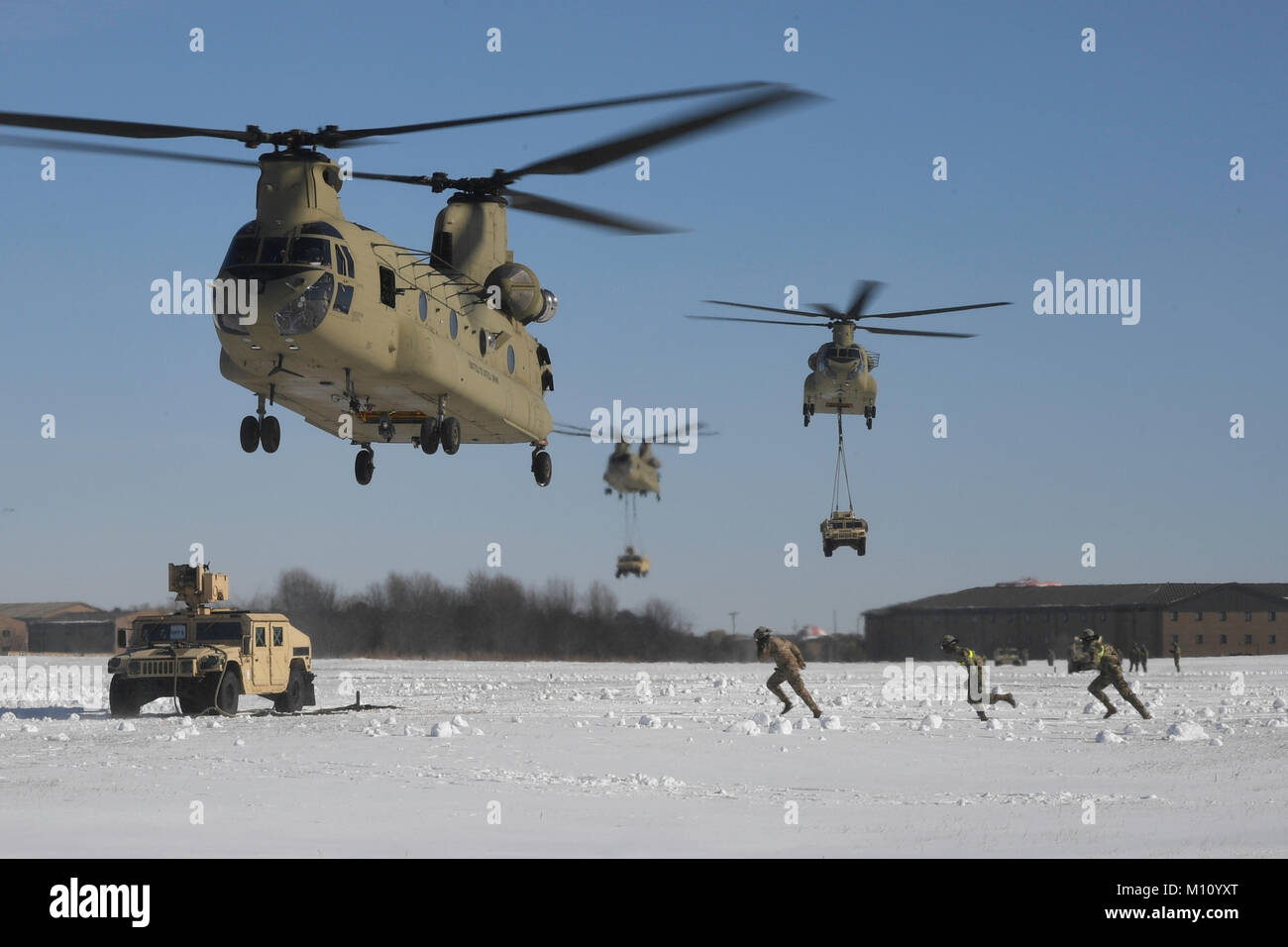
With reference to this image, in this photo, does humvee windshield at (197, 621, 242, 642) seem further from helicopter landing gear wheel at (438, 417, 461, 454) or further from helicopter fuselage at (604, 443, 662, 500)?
helicopter fuselage at (604, 443, 662, 500)

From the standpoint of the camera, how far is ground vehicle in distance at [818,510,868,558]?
42438 mm

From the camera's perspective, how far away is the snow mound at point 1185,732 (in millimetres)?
21547

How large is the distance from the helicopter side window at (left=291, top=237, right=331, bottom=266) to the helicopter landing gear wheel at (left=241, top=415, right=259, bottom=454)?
10.4ft

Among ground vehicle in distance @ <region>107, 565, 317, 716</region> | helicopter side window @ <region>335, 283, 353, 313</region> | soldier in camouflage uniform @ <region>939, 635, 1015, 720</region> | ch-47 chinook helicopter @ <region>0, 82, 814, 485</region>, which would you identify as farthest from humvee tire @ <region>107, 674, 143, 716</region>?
soldier in camouflage uniform @ <region>939, 635, 1015, 720</region>

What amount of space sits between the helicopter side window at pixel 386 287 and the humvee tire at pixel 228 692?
29.9 ft

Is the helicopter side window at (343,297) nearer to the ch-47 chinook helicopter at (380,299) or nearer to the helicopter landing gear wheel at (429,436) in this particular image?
the ch-47 chinook helicopter at (380,299)

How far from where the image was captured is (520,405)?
24.6 metres

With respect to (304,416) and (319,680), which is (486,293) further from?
(319,680)

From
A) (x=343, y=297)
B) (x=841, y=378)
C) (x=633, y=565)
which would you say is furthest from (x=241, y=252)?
(x=633, y=565)

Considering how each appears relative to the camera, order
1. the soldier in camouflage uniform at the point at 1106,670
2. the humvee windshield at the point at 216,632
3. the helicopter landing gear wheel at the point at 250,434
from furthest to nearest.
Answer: the humvee windshield at the point at 216,632 → the soldier in camouflage uniform at the point at 1106,670 → the helicopter landing gear wheel at the point at 250,434

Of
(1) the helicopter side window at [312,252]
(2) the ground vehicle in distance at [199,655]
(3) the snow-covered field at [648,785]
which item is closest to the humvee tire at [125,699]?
(2) the ground vehicle in distance at [199,655]

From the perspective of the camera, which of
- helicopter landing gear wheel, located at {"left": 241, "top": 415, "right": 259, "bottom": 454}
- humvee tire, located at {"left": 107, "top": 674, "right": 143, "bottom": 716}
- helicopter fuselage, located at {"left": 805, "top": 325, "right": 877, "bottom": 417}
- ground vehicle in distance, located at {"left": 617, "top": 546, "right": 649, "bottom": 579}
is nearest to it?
helicopter landing gear wheel, located at {"left": 241, "top": 415, "right": 259, "bottom": 454}
